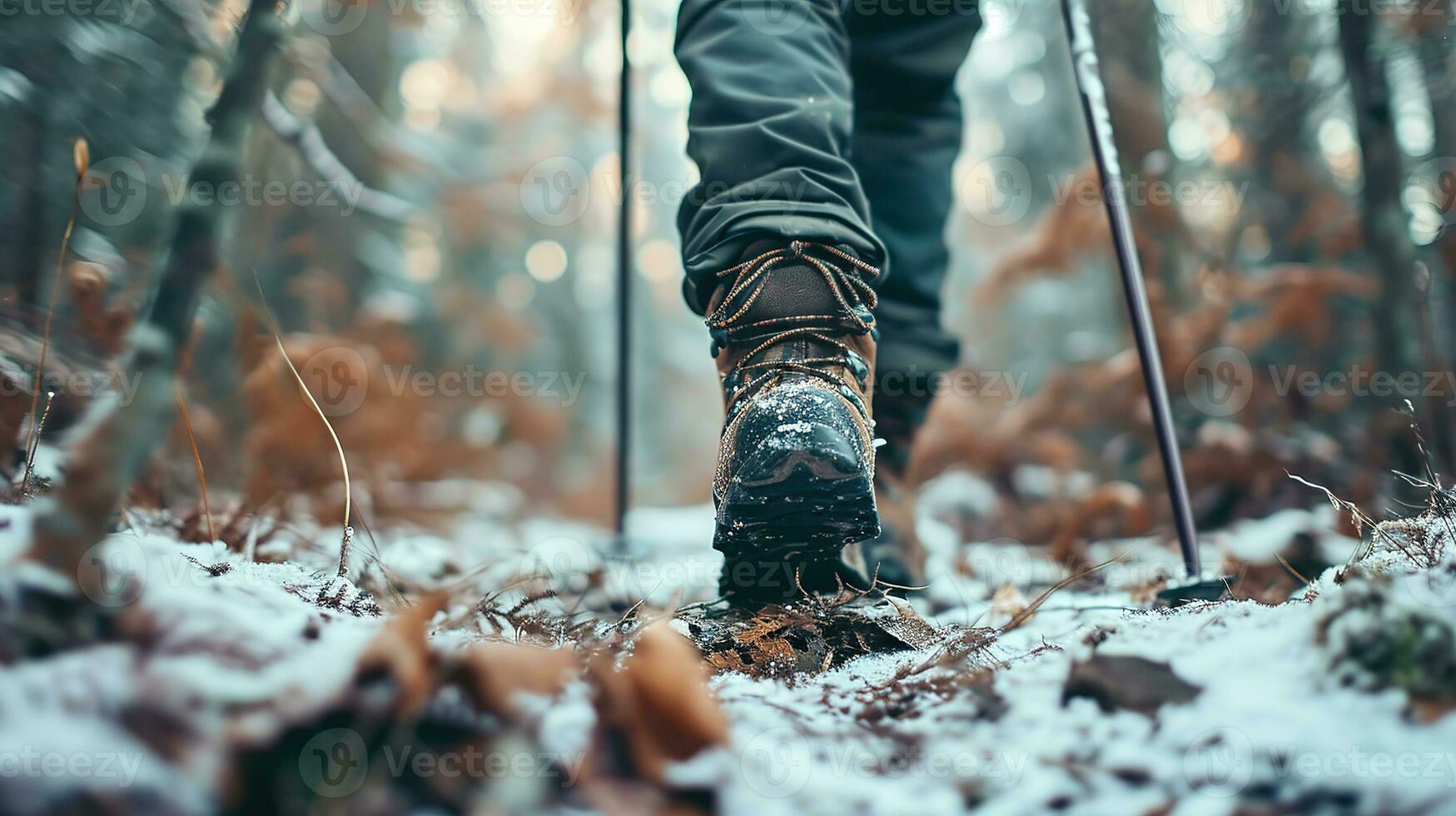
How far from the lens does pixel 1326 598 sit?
1.89 feet

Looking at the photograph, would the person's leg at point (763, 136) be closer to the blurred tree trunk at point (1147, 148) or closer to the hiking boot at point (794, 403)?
the hiking boot at point (794, 403)

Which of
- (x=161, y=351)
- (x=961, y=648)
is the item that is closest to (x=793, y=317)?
(x=961, y=648)

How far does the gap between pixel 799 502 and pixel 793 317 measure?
22cm

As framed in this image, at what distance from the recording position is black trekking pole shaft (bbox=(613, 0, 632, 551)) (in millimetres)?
1981

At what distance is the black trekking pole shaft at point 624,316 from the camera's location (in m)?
1.98

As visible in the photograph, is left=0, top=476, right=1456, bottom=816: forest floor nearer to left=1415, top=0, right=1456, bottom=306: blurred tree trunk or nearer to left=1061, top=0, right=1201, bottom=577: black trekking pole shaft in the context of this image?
left=1061, top=0, right=1201, bottom=577: black trekking pole shaft

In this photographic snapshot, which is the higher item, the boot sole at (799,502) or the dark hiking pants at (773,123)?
the dark hiking pants at (773,123)

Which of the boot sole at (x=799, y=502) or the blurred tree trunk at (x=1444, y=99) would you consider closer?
→ the boot sole at (x=799, y=502)

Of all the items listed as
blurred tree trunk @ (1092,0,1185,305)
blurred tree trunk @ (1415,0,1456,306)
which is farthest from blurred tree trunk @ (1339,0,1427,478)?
blurred tree trunk @ (1092,0,1185,305)

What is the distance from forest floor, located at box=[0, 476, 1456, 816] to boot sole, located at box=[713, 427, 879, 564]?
8.6 inches

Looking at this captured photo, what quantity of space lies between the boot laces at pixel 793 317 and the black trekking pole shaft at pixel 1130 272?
0.61 meters

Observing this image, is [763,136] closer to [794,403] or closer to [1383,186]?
[794,403]

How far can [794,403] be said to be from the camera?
850 mm

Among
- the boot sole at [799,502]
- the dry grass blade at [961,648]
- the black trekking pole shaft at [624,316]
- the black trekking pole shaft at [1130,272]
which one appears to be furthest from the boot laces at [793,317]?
the black trekking pole shaft at [624,316]
